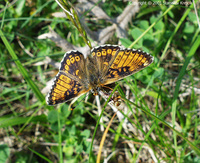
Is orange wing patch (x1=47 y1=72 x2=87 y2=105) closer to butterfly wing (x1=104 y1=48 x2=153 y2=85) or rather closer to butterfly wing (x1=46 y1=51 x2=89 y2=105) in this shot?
butterfly wing (x1=46 y1=51 x2=89 y2=105)

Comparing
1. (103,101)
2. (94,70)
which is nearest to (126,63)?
(94,70)

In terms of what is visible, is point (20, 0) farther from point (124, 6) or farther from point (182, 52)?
point (182, 52)

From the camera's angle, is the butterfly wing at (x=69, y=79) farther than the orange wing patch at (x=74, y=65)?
No

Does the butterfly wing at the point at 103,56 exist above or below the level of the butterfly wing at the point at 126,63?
above

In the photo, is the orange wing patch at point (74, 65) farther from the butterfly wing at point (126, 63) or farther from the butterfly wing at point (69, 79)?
the butterfly wing at point (126, 63)

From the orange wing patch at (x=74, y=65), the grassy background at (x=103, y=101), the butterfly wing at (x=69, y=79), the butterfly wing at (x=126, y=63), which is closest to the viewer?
the butterfly wing at (x=126, y=63)

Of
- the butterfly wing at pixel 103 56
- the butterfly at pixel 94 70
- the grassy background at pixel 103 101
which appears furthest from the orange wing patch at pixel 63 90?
the grassy background at pixel 103 101

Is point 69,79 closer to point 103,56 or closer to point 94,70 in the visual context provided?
point 94,70

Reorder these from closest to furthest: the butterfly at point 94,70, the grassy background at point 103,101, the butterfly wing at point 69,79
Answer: the butterfly at point 94,70 → the butterfly wing at point 69,79 → the grassy background at point 103,101
